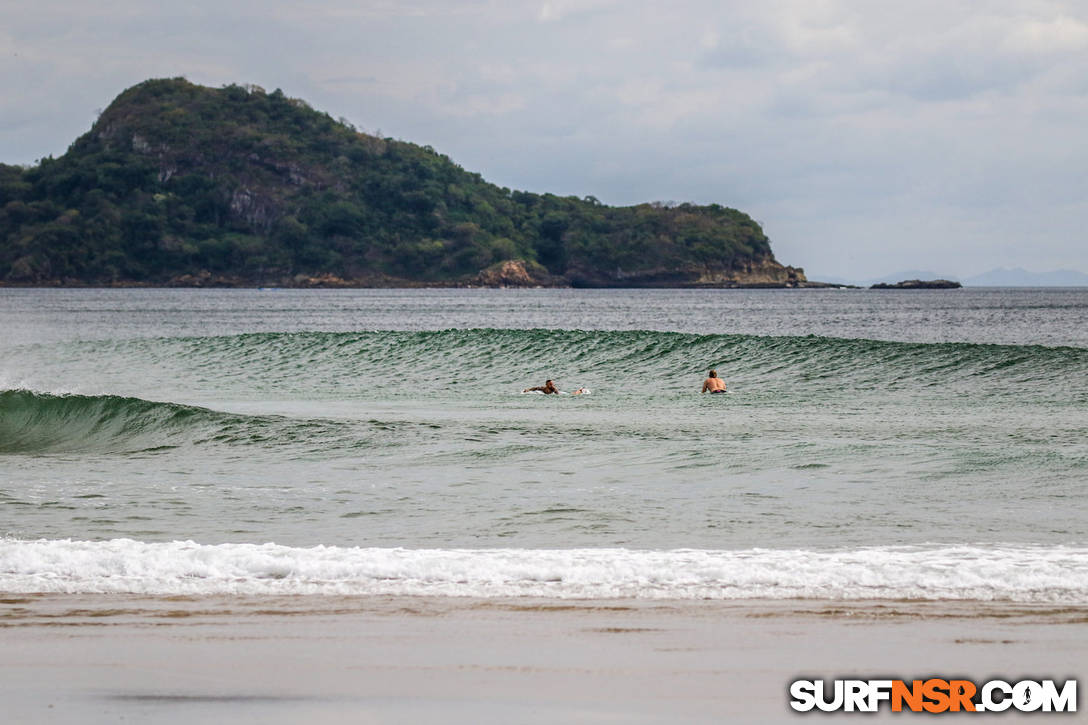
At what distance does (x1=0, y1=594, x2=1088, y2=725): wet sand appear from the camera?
17.1 ft

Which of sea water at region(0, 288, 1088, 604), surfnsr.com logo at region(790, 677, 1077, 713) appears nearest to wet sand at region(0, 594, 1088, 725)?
surfnsr.com logo at region(790, 677, 1077, 713)

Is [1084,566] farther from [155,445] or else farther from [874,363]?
[874,363]

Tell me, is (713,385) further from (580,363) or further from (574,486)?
(574,486)

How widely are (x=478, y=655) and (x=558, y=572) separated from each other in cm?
185

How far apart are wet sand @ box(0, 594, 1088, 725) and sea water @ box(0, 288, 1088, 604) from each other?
18.6 inches

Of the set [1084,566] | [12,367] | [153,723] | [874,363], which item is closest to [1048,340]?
[874,363]

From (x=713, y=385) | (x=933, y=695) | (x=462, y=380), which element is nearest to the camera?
(x=933, y=695)

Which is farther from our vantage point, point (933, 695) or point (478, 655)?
point (478, 655)

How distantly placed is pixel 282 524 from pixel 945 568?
5738mm

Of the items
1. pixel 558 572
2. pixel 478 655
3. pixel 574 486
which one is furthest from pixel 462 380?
pixel 478 655

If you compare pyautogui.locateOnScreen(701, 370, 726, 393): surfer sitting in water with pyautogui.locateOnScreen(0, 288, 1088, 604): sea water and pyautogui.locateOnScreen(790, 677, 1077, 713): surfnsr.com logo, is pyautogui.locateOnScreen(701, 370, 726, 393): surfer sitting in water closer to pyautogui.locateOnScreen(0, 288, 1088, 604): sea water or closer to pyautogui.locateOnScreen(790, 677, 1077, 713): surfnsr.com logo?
pyautogui.locateOnScreen(0, 288, 1088, 604): sea water

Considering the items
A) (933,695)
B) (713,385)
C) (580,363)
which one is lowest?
(933,695)

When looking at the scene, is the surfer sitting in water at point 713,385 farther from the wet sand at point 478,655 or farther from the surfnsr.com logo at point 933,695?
the surfnsr.com logo at point 933,695

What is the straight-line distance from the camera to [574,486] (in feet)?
39.6
